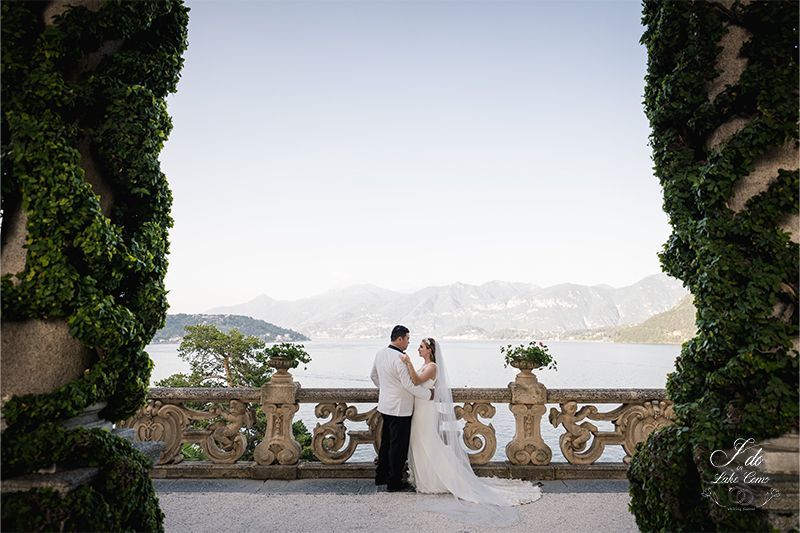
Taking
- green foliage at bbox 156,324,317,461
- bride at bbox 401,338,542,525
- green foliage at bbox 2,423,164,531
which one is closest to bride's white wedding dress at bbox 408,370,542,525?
bride at bbox 401,338,542,525

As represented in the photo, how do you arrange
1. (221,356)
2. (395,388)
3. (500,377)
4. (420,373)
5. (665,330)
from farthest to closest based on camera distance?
(665,330), (500,377), (221,356), (420,373), (395,388)

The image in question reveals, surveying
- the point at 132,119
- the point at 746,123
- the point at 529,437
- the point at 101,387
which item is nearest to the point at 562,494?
the point at 529,437

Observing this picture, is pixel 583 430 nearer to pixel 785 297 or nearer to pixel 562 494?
pixel 562 494

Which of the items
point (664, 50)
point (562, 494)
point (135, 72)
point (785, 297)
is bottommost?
point (562, 494)

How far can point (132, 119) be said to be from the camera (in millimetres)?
3727

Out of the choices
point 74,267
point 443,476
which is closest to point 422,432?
point 443,476

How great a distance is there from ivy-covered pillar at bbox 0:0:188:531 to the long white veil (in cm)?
322

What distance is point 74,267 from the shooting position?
3420 mm

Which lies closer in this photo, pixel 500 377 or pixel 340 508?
pixel 340 508

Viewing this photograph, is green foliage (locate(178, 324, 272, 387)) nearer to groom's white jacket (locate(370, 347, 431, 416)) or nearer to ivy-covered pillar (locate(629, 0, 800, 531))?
groom's white jacket (locate(370, 347, 431, 416))

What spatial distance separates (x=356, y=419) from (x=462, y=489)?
171 centimetres

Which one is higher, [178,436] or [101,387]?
[101,387]

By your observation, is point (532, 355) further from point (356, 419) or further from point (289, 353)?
point (289, 353)

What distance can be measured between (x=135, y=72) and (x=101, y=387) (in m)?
2.21
